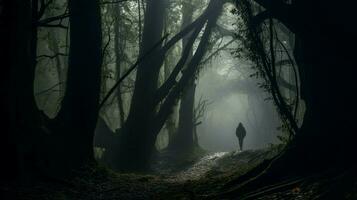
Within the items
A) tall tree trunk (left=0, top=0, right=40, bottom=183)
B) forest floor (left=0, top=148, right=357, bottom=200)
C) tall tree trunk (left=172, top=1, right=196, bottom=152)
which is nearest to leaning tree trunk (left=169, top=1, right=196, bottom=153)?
tall tree trunk (left=172, top=1, right=196, bottom=152)

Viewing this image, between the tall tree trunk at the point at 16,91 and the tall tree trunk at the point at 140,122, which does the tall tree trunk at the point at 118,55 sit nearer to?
the tall tree trunk at the point at 140,122

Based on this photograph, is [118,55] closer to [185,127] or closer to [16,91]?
[185,127]

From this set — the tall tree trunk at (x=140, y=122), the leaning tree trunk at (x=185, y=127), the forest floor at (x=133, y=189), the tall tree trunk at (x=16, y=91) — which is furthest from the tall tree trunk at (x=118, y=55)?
the tall tree trunk at (x=16, y=91)

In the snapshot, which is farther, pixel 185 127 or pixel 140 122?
pixel 185 127

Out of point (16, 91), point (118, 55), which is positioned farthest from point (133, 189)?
point (118, 55)

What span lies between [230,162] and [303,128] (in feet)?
31.9

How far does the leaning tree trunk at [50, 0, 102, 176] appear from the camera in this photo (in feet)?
33.7

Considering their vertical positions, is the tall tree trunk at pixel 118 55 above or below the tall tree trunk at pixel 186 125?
above

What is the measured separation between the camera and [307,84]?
7727mm

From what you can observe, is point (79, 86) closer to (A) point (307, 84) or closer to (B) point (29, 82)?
(B) point (29, 82)

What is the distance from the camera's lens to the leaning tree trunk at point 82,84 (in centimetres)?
1026

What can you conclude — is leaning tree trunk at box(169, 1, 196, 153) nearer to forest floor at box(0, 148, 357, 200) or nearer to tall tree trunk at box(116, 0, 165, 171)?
tall tree trunk at box(116, 0, 165, 171)

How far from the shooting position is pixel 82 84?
10.4 meters

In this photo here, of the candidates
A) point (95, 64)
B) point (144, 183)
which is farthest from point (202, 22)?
point (144, 183)
